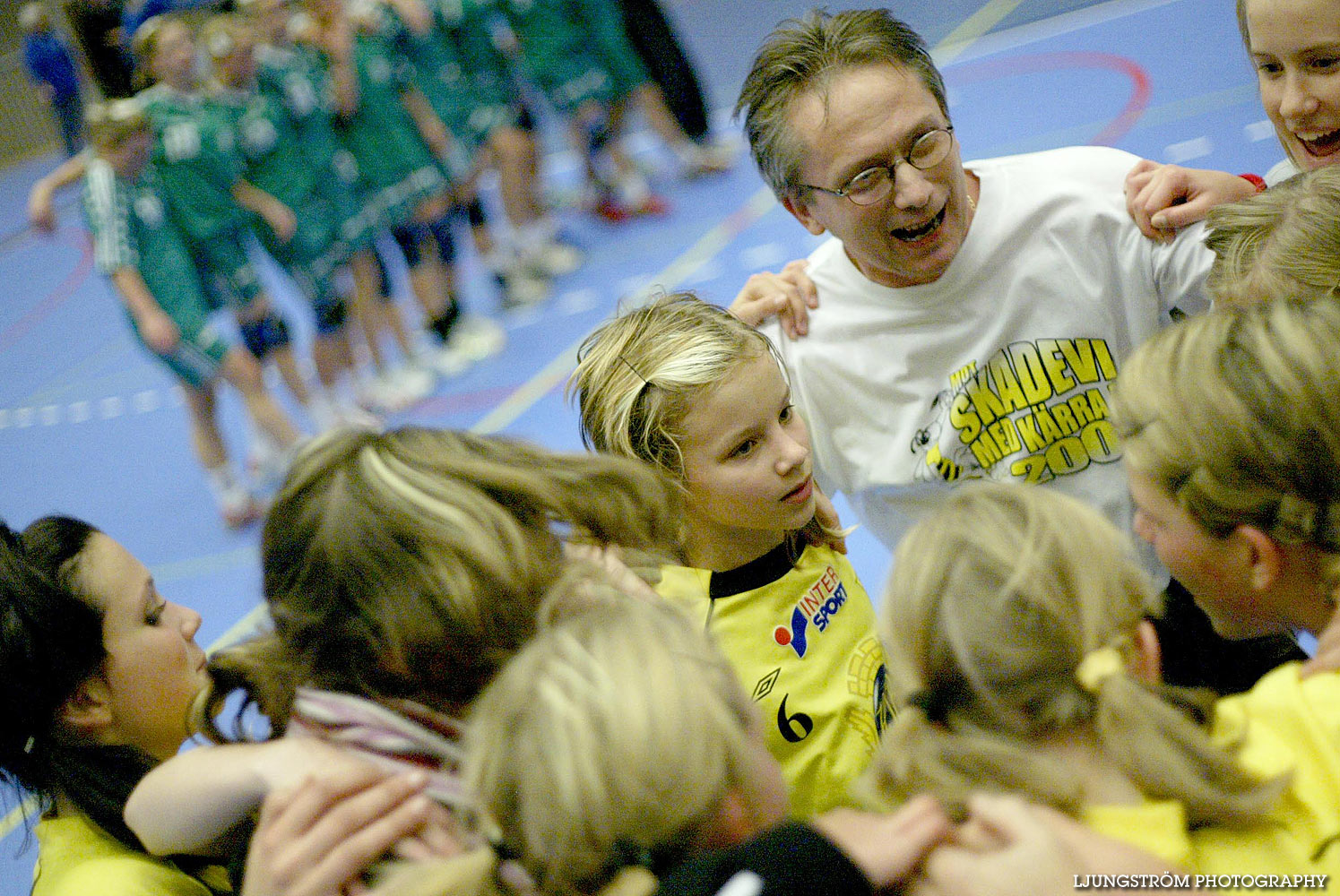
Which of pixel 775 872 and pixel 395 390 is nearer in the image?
pixel 775 872

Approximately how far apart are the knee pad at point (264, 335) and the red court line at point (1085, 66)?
4.12 meters

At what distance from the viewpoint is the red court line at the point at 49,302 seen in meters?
8.66

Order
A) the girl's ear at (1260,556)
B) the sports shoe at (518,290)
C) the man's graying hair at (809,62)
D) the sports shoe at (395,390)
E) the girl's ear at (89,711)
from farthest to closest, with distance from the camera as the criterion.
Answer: the sports shoe at (518,290), the sports shoe at (395,390), the man's graying hair at (809,62), the girl's ear at (89,711), the girl's ear at (1260,556)

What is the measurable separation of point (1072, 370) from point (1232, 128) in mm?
3725

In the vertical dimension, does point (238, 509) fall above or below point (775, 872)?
below

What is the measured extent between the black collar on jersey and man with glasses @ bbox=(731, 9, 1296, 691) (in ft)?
0.99

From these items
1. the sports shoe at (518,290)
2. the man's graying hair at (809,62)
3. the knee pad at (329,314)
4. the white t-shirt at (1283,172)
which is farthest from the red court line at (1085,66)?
the knee pad at (329,314)

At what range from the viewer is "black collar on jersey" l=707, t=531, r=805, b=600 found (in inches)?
71.4

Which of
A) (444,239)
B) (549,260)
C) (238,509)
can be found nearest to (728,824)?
(238,509)

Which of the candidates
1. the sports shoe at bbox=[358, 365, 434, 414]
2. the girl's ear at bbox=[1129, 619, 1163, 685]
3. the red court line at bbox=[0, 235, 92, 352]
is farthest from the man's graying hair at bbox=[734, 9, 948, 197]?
the red court line at bbox=[0, 235, 92, 352]

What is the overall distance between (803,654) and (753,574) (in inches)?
6.4

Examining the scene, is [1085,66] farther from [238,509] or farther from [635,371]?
[635,371]

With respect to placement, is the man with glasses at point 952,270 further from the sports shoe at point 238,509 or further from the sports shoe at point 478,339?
the sports shoe at point 478,339

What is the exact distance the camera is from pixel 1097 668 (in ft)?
3.30
